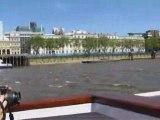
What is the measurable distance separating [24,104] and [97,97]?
70 cm

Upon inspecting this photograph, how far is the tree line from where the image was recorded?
472 ft

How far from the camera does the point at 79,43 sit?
16100cm

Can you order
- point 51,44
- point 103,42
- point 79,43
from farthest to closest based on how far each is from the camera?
point 79,43 → point 103,42 → point 51,44

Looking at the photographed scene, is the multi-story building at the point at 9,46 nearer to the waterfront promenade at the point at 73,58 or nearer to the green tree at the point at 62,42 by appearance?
the green tree at the point at 62,42

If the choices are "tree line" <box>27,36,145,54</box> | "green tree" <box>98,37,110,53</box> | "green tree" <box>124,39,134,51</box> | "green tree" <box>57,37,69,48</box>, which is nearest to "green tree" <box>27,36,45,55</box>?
"tree line" <box>27,36,145,54</box>

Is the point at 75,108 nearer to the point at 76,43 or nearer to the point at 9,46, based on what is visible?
the point at 76,43

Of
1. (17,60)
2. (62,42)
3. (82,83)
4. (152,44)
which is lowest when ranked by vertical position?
(17,60)

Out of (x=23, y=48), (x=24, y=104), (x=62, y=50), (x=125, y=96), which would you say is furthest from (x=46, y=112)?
(x=23, y=48)

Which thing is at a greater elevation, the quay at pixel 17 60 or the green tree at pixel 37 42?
the green tree at pixel 37 42

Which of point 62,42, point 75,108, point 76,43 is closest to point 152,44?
point 76,43

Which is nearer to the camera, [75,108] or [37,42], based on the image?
[75,108]

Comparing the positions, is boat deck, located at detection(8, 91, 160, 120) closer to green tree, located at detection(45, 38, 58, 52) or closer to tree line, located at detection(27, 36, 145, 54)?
tree line, located at detection(27, 36, 145, 54)

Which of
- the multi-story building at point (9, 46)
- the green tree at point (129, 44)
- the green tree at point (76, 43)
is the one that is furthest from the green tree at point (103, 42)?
the multi-story building at point (9, 46)

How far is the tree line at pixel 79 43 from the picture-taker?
144 meters
